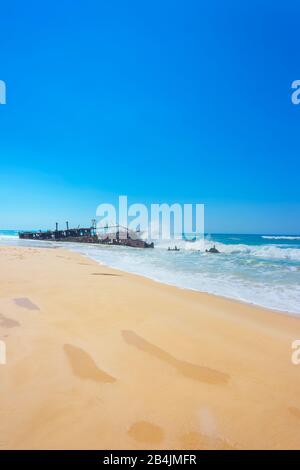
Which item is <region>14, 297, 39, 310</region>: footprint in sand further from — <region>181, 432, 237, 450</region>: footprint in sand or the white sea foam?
the white sea foam

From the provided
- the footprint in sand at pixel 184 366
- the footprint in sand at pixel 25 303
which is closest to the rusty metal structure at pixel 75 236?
the footprint in sand at pixel 25 303

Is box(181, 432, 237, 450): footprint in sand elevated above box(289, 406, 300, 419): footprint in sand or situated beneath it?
elevated above

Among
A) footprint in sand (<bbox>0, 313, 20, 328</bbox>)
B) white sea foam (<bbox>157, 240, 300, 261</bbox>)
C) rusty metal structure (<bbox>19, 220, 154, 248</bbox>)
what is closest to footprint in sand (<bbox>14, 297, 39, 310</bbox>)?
footprint in sand (<bbox>0, 313, 20, 328</bbox>)

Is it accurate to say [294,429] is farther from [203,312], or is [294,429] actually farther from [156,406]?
[203,312]

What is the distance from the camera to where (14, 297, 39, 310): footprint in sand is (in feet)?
15.4

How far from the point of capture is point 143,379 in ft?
8.34

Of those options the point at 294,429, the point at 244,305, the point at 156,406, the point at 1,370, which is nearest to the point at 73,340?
the point at 1,370

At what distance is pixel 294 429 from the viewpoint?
1970mm

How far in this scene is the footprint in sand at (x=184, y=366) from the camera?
2621 millimetres

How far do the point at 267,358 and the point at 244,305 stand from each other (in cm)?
305

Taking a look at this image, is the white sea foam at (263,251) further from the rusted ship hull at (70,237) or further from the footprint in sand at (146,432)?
the footprint in sand at (146,432)

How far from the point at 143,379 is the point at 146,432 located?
0.71 metres

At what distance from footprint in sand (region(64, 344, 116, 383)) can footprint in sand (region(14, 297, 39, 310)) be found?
190 centimetres

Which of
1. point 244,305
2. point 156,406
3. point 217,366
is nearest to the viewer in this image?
point 156,406
